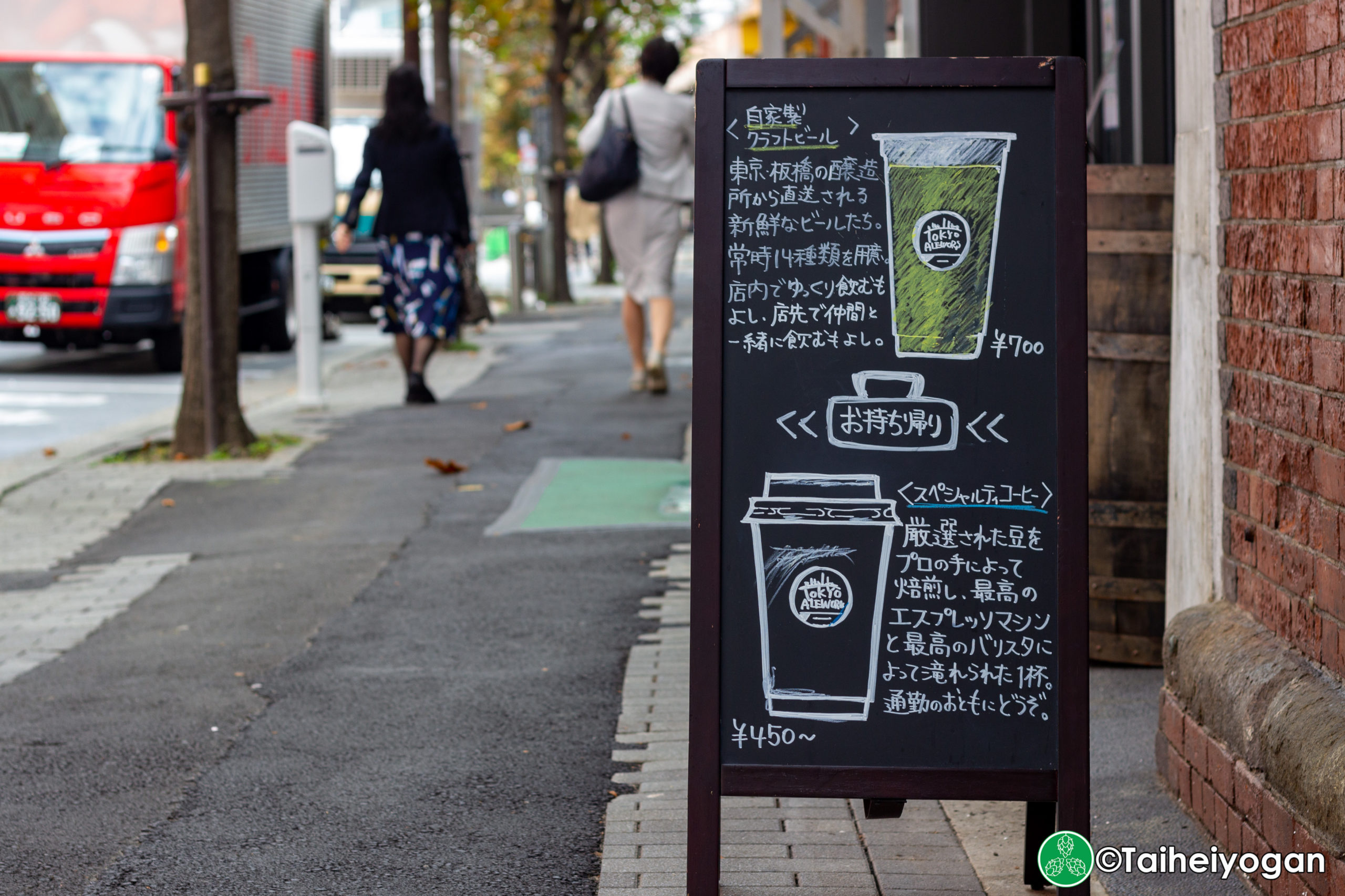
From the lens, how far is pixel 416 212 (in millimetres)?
11297

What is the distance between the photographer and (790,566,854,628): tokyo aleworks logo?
328cm

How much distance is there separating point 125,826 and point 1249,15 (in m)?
3.03

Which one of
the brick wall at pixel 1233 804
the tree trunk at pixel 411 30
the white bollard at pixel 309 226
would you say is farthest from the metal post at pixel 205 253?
the tree trunk at pixel 411 30

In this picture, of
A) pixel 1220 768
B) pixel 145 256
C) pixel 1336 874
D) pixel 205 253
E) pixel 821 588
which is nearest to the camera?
pixel 1336 874

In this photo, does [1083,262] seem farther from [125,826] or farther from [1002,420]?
[125,826]

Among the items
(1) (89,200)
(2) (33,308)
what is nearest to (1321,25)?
(1) (89,200)

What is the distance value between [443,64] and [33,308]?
22.7ft

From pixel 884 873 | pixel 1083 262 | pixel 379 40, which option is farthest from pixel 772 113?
pixel 379 40

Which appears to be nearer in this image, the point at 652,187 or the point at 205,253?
the point at 205,253

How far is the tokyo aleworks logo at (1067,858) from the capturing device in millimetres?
3246

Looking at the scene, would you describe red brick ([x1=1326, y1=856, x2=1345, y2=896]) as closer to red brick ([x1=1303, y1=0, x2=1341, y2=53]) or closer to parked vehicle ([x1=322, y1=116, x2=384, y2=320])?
red brick ([x1=1303, y1=0, x2=1341, y2=53])

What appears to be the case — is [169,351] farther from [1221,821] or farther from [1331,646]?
[1331,646]

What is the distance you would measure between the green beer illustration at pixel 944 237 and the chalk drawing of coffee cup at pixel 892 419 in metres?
0.07

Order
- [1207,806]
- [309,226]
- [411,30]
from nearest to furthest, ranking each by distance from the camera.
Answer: [1207,806]
[309,226]
[411,30]
